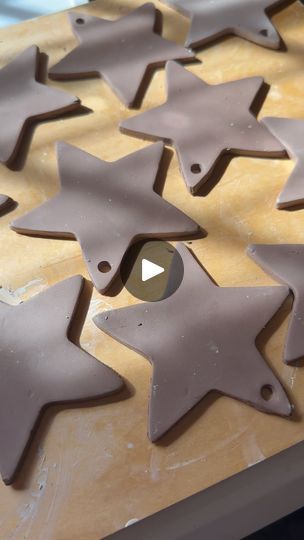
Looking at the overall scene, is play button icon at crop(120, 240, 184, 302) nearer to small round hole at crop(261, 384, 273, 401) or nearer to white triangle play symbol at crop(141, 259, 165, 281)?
white triangle play symbol at crop(141, 259, 165, 281)

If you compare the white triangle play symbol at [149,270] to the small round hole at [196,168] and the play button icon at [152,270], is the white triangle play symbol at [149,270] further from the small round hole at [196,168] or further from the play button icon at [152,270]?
the small round hole at [196,168]

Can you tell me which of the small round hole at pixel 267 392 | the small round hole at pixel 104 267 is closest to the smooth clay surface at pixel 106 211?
the small round hole at pixel 104 267

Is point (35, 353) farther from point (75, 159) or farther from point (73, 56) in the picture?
point (73, 56)

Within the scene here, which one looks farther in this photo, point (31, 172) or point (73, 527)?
point (31, 172)

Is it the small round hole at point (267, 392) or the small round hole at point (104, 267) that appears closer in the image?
the small round hole at point (267, 392)

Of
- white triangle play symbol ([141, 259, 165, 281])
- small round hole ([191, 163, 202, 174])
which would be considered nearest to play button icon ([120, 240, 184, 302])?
white triangle play symbol ([141, 259, 165, 281])

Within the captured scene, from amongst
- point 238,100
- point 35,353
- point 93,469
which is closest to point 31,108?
point 238,100
